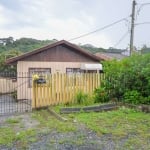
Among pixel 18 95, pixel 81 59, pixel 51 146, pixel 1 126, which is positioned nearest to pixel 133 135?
pixel 51 146

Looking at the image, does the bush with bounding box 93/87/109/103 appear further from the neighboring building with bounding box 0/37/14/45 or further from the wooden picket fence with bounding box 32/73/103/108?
the neighboring building with bounding box 0/37/14/45

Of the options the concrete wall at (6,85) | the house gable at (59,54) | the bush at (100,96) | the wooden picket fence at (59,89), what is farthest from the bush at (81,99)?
the concrete wall at (6,85)

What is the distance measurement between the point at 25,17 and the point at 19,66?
16.6ft

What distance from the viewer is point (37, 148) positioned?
6461 mm

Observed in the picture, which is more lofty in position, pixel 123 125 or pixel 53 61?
pixel 53 61

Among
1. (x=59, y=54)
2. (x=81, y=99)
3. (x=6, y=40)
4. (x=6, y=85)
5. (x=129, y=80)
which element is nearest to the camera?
(x=129, y=80)

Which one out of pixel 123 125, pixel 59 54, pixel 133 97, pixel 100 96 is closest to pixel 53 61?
pixel 59 54

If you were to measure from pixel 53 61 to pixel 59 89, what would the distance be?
247 inches

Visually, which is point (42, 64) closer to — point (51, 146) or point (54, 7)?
point (54, 7)

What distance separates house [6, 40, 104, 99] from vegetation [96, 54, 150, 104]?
18.6 ft

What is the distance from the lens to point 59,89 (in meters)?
13.1

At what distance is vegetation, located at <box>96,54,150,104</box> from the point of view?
40.4 ft

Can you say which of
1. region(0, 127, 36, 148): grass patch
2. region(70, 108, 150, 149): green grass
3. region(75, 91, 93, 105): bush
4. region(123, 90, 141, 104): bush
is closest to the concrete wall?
region(75, 91, 93, 105): bush

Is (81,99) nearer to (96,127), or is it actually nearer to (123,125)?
(123,125)
